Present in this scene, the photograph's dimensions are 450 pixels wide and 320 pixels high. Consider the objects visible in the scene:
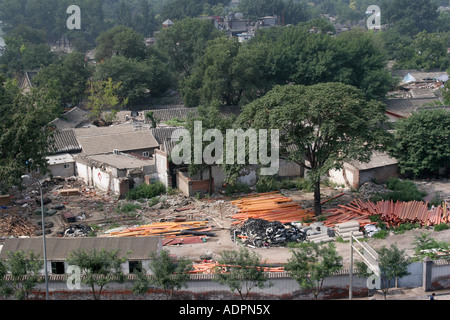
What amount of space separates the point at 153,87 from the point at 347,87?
29063 millimetres

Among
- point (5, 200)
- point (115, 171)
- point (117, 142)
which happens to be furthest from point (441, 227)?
point (5, 200)

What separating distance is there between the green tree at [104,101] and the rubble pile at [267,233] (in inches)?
884

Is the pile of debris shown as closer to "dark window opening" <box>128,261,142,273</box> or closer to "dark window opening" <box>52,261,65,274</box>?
"dark window opening" <box>52,261,65,274</box>

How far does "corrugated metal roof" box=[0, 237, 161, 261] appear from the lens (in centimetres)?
1844

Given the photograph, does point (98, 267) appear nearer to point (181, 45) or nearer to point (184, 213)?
point (184, 213)

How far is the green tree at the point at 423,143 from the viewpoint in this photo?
1121 inches

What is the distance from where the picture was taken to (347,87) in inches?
984

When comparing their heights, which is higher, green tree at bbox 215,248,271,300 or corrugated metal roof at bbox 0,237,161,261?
corrugated metal roof at bbox 0,237,161,261

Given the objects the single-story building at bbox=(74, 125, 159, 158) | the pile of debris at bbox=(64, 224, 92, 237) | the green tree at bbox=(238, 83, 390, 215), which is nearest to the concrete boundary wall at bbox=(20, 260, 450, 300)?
the pile of debris at bbox=(64, 224, 92, 237)

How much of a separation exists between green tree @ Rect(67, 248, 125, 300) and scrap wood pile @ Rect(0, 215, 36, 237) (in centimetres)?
702

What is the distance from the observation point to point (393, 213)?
23766 mm

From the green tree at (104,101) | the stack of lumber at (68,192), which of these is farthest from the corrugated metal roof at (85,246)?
the green tree at (104,101)

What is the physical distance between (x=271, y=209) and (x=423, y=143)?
8.77 meters

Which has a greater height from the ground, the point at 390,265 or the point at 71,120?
the point at 71,120
